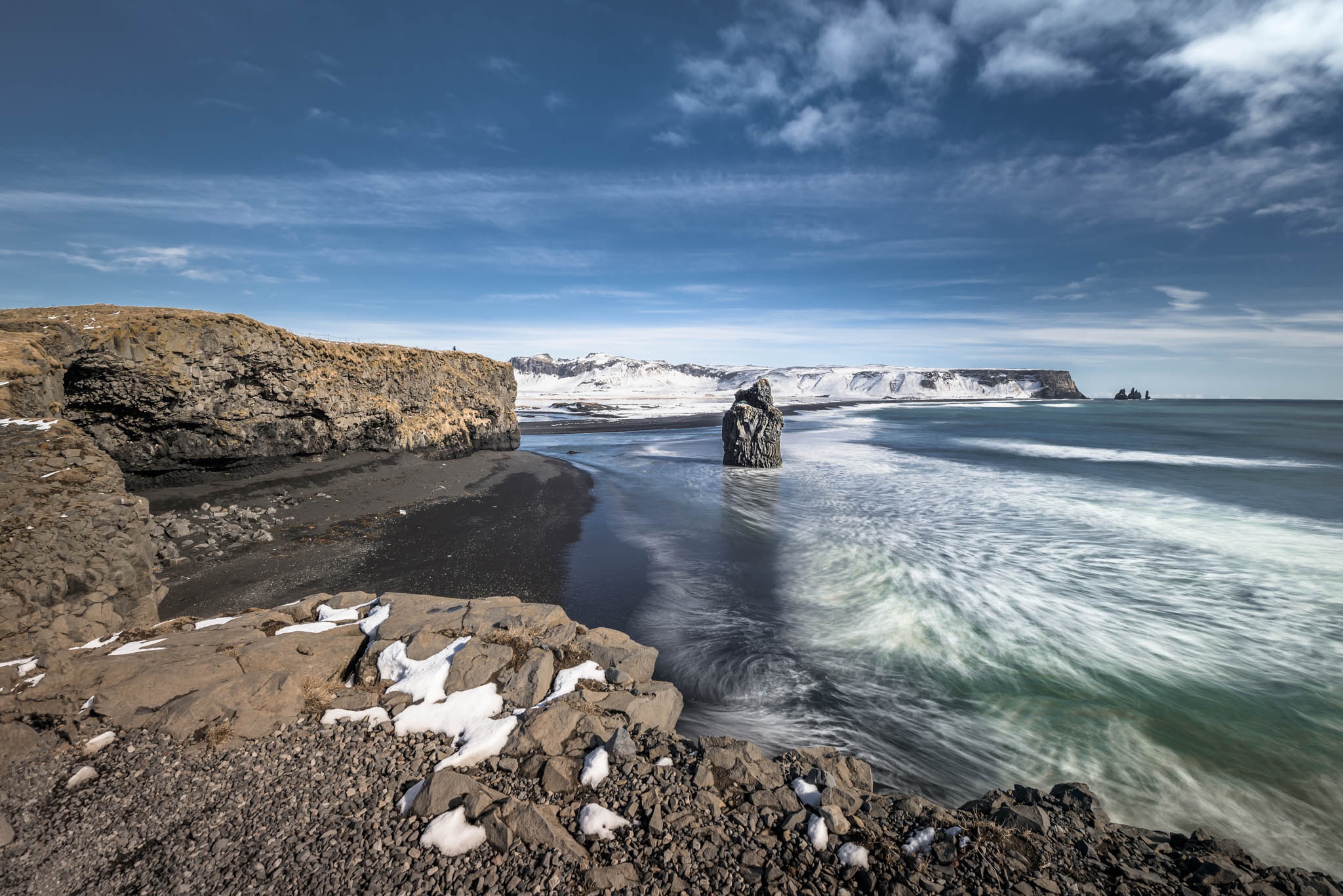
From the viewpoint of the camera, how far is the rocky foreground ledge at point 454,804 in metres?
2.63

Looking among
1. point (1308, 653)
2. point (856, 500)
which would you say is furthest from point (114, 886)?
point (856, 500)

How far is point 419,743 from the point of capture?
3586 millimetres

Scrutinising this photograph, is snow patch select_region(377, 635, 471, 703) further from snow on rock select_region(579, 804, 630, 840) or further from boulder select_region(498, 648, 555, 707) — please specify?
snow on rock select_region(579, 804, 630, 840)

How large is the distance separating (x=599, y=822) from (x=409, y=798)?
1.22 meters

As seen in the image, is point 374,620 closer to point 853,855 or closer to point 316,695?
point 316,695

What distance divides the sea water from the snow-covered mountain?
107 meters

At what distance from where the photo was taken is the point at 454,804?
9.89 ft

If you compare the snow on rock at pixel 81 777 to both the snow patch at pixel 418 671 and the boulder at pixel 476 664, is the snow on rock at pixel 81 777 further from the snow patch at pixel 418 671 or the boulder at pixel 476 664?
the boulder at pixel 476 664

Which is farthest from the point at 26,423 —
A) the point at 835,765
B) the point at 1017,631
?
the point at 1017,631

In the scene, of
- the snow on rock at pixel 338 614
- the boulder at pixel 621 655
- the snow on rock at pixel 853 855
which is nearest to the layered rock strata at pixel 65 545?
the snow on rock at pixel 338 614

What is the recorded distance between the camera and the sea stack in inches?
865

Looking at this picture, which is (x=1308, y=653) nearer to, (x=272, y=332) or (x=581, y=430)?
(x=272, y=332)

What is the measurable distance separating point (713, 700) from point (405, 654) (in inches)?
131

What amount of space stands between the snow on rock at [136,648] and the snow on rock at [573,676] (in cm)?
346
